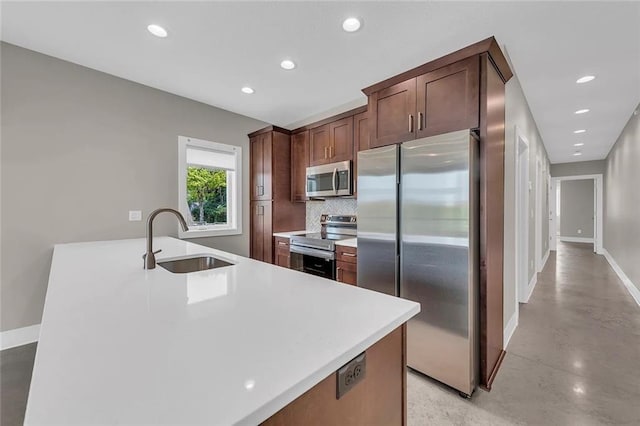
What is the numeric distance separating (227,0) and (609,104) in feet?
15.6

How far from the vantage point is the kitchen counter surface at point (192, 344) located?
0.49m

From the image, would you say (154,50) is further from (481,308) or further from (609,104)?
(609,104)

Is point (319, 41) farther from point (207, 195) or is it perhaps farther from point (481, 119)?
point (207, 195)

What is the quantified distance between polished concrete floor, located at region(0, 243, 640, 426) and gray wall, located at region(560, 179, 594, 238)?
26.3 ft

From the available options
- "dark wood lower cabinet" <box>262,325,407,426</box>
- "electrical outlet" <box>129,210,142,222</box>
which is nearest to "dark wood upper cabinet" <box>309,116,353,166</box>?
"electrical outlet" <box>129,210,142,222</box>

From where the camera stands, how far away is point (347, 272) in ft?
8.93

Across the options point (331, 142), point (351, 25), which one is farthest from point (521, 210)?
point (351, 25)

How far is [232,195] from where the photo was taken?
4062mm

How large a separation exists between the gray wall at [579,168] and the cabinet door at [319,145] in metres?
7.98

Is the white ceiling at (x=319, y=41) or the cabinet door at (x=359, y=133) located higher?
the white ceiling at (x=319, y=41)

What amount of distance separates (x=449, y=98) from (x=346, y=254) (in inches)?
64.3

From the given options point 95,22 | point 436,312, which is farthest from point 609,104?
point 95,22

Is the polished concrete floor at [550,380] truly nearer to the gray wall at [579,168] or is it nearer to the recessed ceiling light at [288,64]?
the recessed ceiling light at [288,64]

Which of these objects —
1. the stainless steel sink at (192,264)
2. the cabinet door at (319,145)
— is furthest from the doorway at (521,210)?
the stainless steel sink at (192,264)
